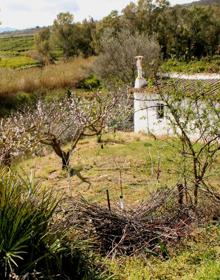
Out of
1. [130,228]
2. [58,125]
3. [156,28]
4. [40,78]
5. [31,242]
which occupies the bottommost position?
[58,125]

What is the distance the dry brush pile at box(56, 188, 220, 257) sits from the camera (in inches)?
241

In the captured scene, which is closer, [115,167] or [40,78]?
[115,167]

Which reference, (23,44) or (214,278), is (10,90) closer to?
(214,278)

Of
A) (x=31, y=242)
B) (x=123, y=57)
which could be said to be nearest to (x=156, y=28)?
(x=123, y=57)

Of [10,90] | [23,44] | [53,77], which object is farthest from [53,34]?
[23,44]

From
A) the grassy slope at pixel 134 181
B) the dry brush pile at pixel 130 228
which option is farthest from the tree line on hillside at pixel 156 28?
the dry brush pile at pixel 130 228

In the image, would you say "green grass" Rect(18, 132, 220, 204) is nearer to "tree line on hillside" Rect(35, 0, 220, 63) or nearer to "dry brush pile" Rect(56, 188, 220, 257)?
"dry brush pile" Rect(56, 188, 220, 257)

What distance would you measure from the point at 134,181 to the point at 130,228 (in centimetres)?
628

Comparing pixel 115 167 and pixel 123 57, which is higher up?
pixel 123 57

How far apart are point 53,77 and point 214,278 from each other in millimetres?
28057

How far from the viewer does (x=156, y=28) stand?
4172 centimetres

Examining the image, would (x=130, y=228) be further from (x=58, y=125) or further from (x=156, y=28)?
(x=156, y=28)

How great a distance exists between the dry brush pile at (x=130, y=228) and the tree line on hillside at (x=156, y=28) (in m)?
34.4

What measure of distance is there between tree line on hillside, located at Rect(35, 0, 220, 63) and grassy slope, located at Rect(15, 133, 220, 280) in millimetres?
23366
